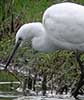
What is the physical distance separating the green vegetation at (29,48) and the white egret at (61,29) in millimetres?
571

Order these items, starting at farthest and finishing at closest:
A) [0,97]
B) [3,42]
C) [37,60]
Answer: [3,42]
[37,60]
[0,97]

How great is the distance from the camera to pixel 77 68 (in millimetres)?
10477

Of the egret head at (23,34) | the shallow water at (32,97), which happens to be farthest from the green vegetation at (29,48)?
the egret head at (23,34)

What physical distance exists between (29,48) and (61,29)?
2390 millimetres

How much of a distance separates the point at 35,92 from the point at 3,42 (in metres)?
3.24

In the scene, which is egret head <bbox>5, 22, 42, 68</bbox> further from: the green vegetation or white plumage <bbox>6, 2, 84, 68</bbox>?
the green vegetation

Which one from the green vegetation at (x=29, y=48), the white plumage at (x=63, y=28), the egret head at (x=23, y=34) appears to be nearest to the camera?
the white plumage at (x=63, y=28)

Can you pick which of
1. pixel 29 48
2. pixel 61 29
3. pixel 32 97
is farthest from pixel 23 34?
pixel 29 48

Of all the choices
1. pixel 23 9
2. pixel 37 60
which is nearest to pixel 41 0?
pixel 23 9

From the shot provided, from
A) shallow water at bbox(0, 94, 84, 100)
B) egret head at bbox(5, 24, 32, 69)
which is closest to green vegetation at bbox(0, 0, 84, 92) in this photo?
shallow water at bbox(0, 94, 84, 100)

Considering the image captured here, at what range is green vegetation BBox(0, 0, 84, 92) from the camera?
10477mm

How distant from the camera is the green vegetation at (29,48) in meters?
10.5

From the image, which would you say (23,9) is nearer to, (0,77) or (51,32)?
(0,77)

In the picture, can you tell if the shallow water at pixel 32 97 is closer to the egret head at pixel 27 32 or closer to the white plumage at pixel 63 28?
the white plumage at pixel 63 28
